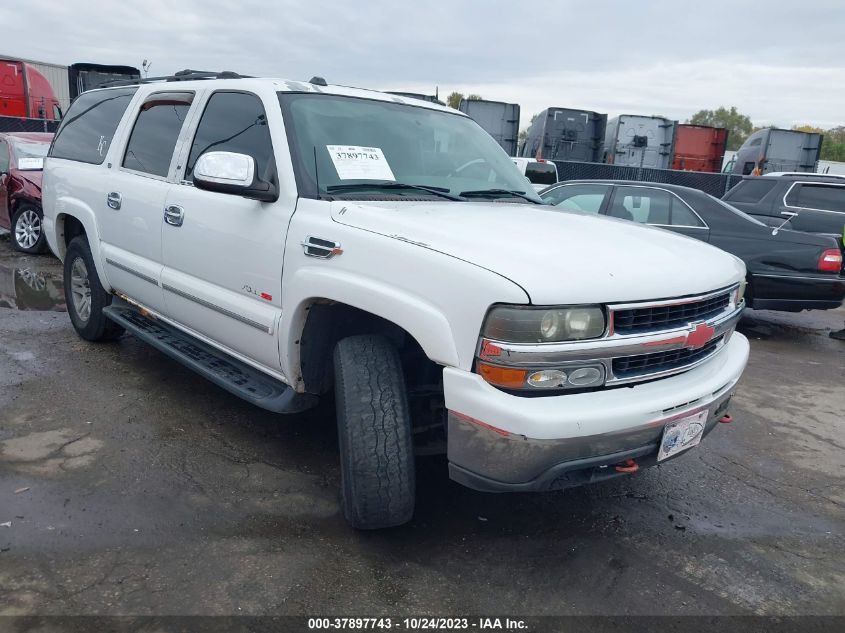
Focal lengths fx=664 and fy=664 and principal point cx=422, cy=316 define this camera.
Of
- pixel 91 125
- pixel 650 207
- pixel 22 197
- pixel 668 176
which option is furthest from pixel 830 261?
pixel 668 176

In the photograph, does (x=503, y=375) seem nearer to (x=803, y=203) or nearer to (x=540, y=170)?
(x=803, y=203)

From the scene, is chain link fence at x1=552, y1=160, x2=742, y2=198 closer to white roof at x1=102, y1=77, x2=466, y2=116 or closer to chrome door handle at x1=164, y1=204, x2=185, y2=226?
white roof at x1=102, y1=77, x2=466, y2=116

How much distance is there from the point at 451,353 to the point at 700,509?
6.11ft

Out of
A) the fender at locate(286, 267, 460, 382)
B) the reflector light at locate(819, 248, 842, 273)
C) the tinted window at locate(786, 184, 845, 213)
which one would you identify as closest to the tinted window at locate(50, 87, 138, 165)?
the fender at locate(286, 267, 460, 382)

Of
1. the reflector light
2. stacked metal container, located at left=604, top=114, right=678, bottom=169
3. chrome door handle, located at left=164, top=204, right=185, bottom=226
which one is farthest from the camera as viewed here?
stacked metal container, located at left=604, top=114, right=678, bottom=169

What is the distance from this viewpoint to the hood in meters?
2.36

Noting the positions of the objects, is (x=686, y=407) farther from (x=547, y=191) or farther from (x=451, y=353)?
(x=547, y=191)

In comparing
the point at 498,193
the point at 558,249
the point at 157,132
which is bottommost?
the point at 558,249

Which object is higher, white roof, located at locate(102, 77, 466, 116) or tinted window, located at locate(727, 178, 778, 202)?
white roof, located at locate(102, 77, 466, 116)

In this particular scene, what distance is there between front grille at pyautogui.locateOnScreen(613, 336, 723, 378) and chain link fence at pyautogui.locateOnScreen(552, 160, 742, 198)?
13899 millimetres

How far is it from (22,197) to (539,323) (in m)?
8.91

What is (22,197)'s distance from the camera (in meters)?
8.90

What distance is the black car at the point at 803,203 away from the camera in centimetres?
871

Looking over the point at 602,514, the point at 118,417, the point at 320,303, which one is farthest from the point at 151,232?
the point at 602,514
